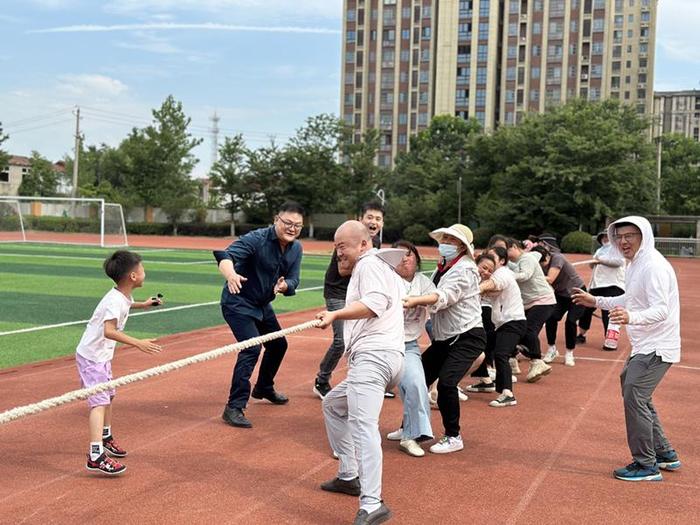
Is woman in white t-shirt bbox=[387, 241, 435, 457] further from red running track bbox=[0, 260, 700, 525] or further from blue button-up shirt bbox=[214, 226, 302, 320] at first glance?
blue button-up shirt bbox=[214, 226, 302, 320]

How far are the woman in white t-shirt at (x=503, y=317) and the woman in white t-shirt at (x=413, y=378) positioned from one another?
4.86 feet

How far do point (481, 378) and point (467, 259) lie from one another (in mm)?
2656

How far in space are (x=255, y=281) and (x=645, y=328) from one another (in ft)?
10.9

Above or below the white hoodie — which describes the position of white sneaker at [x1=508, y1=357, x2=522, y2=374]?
below

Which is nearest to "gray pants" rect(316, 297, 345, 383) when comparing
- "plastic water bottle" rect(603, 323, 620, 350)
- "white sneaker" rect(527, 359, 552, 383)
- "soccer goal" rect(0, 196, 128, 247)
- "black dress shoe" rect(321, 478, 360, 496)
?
"white sneaker" rect(527, 359, 552, 383)

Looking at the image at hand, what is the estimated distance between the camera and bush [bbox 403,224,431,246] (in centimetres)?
5446

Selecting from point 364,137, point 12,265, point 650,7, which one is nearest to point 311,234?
point 364,137

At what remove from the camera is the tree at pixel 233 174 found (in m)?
60.5

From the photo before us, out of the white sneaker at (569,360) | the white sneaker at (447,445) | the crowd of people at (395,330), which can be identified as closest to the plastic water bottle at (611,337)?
the white sneaker at (569,360)

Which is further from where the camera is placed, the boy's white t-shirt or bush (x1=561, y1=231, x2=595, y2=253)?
bush (x1=561, y1=231, x2=595, y2=253)

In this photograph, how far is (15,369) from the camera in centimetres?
893

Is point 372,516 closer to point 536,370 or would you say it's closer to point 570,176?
point 536,370

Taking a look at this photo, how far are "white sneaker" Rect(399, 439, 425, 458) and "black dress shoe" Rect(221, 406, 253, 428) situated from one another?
1432mm

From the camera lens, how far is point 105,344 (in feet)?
17.7
